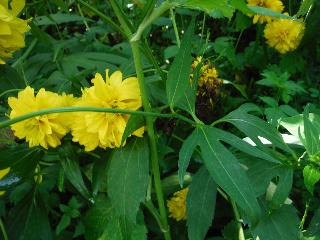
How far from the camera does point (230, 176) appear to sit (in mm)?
725

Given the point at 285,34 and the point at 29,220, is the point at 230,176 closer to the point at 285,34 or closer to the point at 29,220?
the point at 29,220

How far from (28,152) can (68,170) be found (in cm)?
10

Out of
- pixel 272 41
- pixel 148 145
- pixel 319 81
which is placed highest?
pixel 148 145

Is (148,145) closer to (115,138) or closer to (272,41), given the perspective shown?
(115,138)

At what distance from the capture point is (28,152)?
0.97m

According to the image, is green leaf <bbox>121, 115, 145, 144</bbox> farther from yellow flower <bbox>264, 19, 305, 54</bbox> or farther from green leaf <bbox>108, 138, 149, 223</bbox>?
yellow flower <bbox>264, 19, 305, 54</bbox>

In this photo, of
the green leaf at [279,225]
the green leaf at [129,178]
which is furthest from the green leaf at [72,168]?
the green leaf at [279,225]

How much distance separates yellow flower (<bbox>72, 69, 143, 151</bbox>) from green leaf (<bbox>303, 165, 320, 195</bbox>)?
32 centimetres

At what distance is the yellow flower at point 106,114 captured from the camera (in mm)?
825

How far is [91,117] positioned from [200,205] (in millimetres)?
270

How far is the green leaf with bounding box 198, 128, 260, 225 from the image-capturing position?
2.33 ft

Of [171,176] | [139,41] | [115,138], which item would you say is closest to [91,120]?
[115,138]

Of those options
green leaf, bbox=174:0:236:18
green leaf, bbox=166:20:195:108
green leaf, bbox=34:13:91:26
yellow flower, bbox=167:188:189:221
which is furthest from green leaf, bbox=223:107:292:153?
green leaf, bbox=34:13:91:26

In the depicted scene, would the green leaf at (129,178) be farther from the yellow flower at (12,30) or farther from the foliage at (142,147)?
the yellow flower at (12,30)
